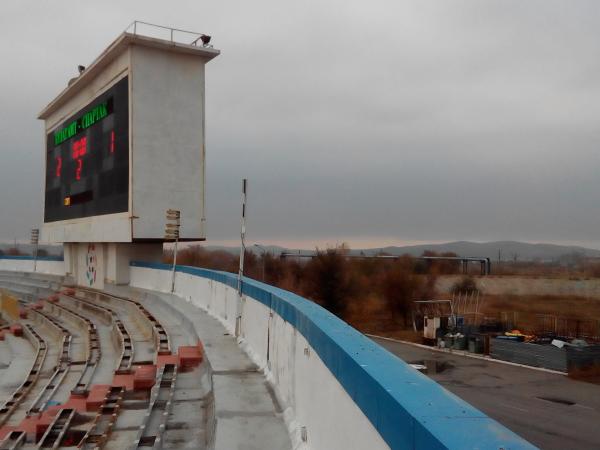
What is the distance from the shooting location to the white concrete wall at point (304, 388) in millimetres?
3602

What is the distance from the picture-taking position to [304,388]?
5.38 m

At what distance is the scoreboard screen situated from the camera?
68.2 feet

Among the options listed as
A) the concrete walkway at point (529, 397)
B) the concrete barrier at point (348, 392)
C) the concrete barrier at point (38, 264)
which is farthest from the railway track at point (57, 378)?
the concrete barrier at point (38, 264)

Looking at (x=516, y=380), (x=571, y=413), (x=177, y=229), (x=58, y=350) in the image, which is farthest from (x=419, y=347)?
(x=58, y=350)

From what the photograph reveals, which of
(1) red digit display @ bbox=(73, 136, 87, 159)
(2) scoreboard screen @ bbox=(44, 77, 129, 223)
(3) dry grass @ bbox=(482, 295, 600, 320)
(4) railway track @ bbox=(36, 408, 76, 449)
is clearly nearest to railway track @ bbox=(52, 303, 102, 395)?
(4) railway track @ bbox=(36, 408, 76, 449)

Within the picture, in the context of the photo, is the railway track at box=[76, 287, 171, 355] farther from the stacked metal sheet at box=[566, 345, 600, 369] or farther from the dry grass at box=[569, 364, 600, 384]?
the stacked metal sheet at box=[566, 345, 600, 369]

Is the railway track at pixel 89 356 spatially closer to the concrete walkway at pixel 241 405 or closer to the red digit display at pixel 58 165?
the concrete walkway at pixel 241 405

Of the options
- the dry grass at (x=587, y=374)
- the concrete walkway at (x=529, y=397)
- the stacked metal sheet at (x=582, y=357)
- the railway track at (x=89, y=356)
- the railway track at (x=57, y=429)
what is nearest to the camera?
the railway track at (x=57, y=429)

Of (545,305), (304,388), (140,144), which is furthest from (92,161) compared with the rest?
(545,305)

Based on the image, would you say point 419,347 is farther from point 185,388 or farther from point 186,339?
point 185,388

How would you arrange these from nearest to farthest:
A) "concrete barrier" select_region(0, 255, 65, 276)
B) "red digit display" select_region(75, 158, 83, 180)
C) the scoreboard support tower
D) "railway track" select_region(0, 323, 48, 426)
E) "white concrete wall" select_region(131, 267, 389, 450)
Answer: "white concrete wall" select_region(131, 267, 389, 450) < "railway track" select_region(0, 323, 48, 426) < the scoreboard support tower < "red digit display" select_region(75, 158, 83, 180) < "concrete barrier" select_region(0, 255, 65, 276)

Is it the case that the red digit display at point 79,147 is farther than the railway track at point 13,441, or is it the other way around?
the red digit display at point 79,147

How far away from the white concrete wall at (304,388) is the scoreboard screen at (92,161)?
437 inches

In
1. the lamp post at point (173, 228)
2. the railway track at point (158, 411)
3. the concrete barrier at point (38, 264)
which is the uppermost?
the lamp post at point (173, 228)
